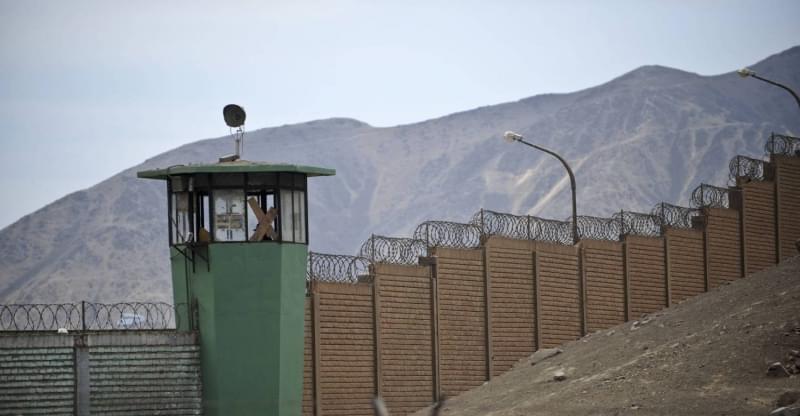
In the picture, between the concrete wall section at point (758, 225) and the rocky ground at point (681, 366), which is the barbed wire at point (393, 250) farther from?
the concrete wall section at point (758, 225)

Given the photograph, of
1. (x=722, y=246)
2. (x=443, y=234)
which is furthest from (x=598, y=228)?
(x=443, y=234)

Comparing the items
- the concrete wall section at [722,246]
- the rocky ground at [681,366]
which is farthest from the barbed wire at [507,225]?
the concrete wall section at [722,246]

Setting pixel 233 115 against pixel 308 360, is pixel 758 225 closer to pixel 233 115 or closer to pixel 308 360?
pixel 308 360

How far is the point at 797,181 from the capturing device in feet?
130

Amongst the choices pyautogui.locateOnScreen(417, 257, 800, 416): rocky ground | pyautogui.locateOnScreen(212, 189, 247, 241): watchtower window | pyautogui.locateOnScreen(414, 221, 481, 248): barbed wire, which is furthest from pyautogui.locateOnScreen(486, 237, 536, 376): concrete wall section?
pyautogui.locateOnScreen(212, 189, 247, 241): watchtower window

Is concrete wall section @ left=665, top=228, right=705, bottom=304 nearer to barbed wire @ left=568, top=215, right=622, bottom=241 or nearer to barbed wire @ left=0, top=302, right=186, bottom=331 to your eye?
barbed wire @ left=568, top=215, right=622, bottom=241

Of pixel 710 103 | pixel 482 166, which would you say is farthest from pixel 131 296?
pixel 710 103

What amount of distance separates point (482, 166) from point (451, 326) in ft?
530

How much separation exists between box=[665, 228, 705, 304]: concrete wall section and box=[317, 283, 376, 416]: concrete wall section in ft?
33.3

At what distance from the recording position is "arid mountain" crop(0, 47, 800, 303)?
144875 millimetres

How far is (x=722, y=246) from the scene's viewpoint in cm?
3772

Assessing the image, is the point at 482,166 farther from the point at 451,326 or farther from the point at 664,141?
the point at 451,326

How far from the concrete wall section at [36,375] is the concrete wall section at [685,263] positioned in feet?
57.7

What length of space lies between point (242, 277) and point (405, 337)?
657cm
